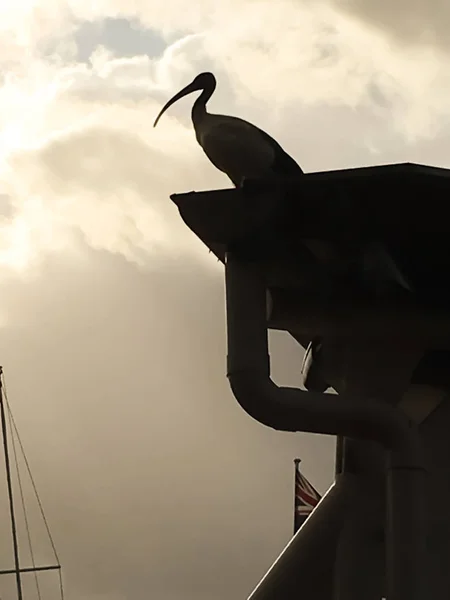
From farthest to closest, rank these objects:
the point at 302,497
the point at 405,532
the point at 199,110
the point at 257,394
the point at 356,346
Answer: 1. the point at 302,497
2. the point at 199,110
3. the point at 356,346
4. the point at 257,394
5. the point at 405,532

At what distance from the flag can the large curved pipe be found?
13.4 metres

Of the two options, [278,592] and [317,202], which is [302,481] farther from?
[317,202]

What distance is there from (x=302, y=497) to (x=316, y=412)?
1432 cm

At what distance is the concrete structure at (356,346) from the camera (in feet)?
37.8

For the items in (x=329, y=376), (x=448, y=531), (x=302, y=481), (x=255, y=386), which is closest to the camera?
(x=255, y=386)

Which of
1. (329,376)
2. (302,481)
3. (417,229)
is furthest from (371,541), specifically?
(302,481)

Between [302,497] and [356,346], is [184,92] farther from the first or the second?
[302,497]

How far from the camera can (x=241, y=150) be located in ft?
40.4

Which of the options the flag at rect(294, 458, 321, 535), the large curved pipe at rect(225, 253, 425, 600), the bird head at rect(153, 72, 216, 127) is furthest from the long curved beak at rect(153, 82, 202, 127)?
the flag at rect(294, 458, 321, 535)

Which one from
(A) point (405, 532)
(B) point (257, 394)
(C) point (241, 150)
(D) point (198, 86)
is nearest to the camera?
(A) point (405, 532)

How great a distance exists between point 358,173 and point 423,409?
3263mm

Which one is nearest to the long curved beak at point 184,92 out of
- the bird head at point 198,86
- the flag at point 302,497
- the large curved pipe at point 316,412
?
the bird head at point 198,86

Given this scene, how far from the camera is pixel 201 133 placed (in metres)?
12.9

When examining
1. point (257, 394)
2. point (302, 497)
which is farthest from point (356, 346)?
point (302, 497)
